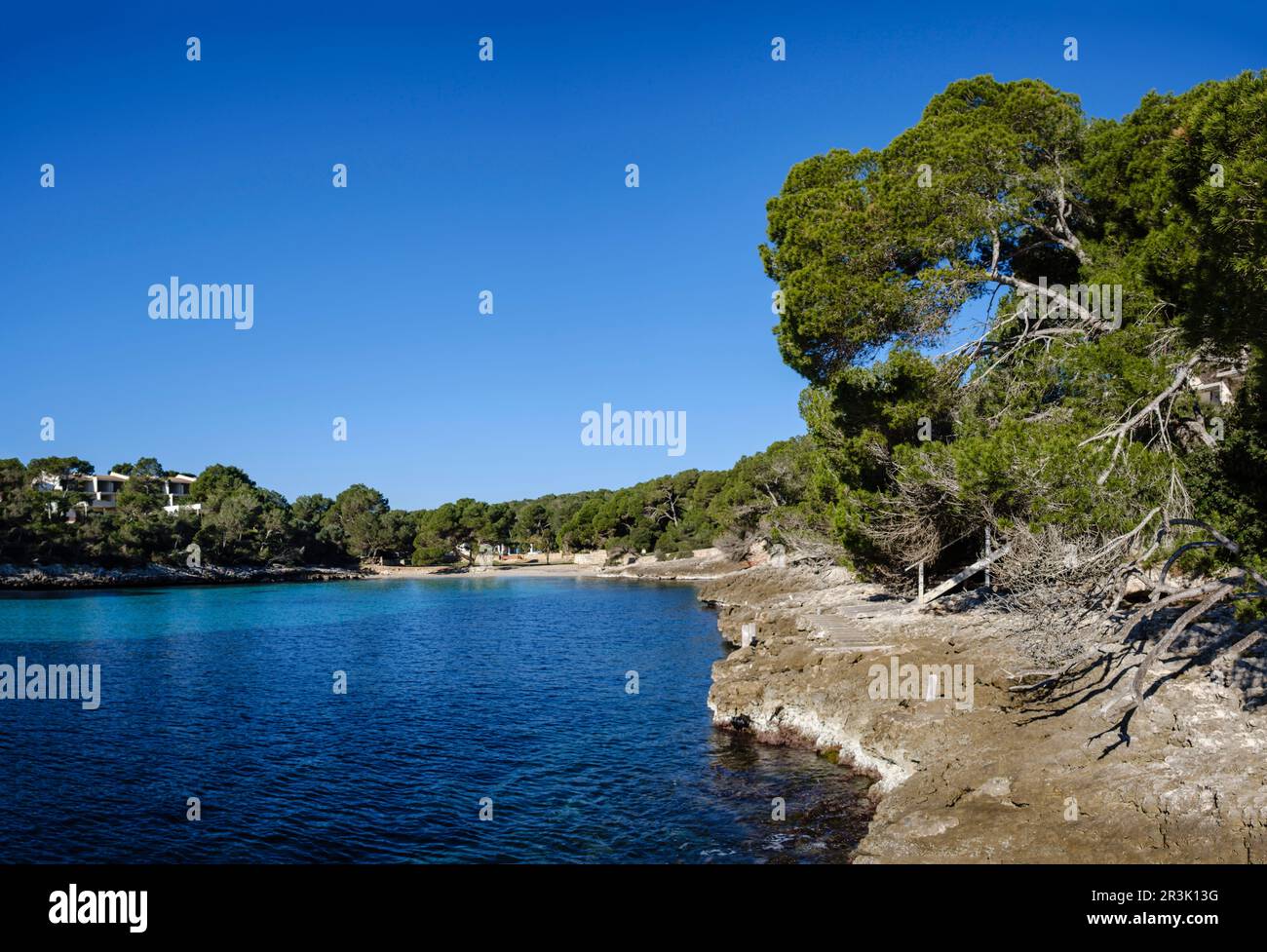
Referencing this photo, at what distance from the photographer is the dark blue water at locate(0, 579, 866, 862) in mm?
15039

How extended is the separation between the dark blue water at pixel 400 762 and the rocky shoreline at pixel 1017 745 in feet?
4.92

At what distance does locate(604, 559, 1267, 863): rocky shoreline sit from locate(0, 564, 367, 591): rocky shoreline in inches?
3322

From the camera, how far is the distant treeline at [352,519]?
255 ft

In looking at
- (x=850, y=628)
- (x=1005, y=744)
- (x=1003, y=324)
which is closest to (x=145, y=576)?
(x=850, y=628)

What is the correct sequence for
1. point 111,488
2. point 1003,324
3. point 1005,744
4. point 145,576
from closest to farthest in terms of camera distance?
Result: point 1005,744 < point 1003,324 < point 145,576 < point 111,488

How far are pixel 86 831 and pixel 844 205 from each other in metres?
22.8

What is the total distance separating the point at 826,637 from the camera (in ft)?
85.5

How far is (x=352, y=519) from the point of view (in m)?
Result: 139

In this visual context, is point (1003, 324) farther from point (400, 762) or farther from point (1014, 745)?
point (400, 762)

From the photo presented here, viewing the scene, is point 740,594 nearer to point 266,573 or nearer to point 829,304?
point 829,304

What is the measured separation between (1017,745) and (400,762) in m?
14.7

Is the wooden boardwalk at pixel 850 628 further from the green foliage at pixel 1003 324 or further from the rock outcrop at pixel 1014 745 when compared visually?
the green foliage at pixel 1003 324

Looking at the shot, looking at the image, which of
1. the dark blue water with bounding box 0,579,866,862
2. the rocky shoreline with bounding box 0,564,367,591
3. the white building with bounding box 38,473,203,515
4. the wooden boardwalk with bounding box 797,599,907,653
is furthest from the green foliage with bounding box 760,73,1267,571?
the white building with bounding box 38,473,203,515

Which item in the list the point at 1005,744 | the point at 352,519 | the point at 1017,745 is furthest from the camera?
the point at 352,519
